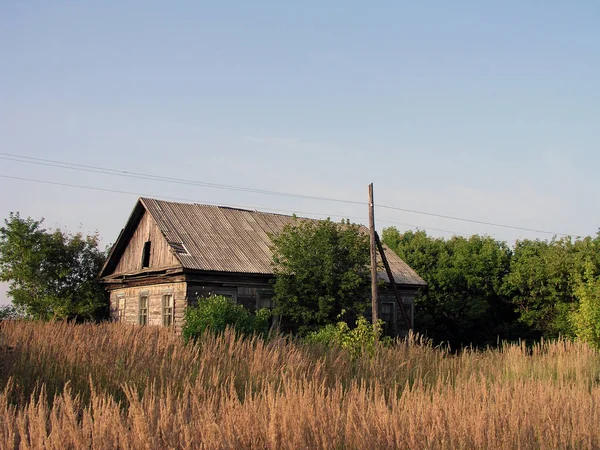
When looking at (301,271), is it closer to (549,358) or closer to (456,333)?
(549,358)

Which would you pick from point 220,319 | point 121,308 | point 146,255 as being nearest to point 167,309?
point 146,255

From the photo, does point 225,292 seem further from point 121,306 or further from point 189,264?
point 121,306

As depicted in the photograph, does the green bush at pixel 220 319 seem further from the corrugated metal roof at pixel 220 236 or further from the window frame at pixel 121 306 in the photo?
the window frame at pixel 121 306

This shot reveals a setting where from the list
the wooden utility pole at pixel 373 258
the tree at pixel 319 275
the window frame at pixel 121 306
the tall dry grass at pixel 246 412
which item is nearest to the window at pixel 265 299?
the tree at pixel 319 275

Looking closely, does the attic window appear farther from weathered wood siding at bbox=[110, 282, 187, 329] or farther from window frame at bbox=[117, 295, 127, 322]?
window frame at bbox=[117, 295, 127, 322]

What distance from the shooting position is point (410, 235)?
3866 cm

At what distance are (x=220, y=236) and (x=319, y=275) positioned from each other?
430cm

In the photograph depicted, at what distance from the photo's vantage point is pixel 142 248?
2438 cm

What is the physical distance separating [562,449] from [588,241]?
1095 inches

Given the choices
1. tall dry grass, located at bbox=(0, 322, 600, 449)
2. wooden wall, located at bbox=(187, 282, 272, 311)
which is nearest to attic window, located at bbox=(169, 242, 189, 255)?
wooden wall, located at bbox=(187, 282, 272, 311)

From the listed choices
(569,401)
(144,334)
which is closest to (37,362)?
(144,334)

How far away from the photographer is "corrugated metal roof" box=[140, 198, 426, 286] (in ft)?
73.2

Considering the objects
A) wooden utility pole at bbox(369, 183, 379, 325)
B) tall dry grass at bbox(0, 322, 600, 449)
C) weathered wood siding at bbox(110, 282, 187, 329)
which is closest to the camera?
tall dry grass at bbox(0, 322, 600, 449)

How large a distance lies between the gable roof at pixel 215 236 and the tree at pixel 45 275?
6.12 feet
